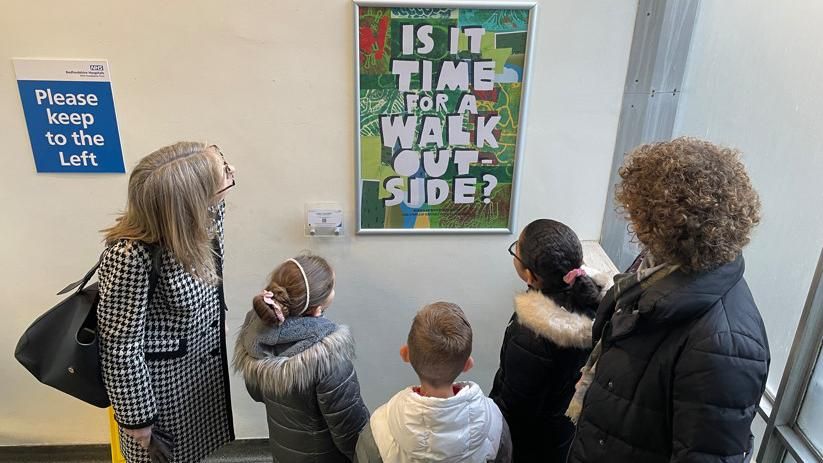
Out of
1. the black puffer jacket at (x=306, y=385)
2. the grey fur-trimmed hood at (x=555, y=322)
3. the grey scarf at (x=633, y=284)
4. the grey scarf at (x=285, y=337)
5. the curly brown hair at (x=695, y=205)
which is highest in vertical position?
the curly brown hair at (x=695, y=205)

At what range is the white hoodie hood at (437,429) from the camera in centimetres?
126

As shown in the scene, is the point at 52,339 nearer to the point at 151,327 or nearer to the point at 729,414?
the point at 151,327

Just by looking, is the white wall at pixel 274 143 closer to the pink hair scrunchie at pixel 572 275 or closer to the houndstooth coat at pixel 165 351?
the houndstooth coat at pixel 165 351

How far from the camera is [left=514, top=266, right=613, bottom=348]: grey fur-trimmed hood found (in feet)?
4.68

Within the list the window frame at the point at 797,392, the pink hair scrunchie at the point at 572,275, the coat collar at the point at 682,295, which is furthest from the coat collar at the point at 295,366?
the window frame at the point at 797,392

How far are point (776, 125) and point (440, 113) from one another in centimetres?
92

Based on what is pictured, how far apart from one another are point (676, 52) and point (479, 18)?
0.63 metres

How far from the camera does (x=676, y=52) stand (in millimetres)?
1828

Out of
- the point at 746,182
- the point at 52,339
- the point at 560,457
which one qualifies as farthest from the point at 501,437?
the point at 52,339

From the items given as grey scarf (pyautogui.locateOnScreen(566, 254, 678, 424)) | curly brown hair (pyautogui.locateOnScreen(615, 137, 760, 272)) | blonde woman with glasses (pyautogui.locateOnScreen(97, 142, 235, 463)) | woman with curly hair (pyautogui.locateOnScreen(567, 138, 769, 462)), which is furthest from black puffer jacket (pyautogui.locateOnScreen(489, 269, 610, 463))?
blonde woman with glasses (pyautogui.locateOnScreen(97, 142, 235, 463))

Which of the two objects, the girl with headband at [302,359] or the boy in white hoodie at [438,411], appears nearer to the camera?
the boy in white hoodie at [438,411]

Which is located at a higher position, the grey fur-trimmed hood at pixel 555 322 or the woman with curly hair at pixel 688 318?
the woman with curly hair at pixel 688 318

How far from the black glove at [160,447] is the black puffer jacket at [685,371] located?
1124 millimetres

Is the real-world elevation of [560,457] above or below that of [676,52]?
below
